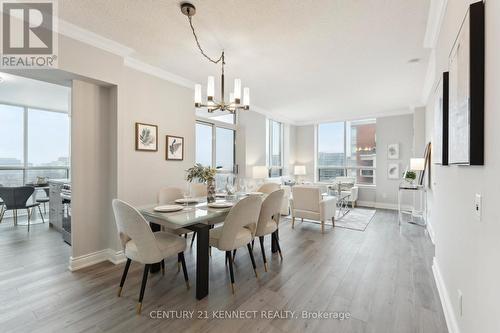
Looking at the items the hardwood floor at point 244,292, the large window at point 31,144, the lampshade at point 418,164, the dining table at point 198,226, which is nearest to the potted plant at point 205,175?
the dining table at point 198,226

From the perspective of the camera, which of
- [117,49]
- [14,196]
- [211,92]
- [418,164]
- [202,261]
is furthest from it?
[418,164]

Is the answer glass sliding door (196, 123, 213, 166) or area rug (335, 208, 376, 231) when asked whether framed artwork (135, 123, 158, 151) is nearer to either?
glass sliding door (196, 123, 213, 166)

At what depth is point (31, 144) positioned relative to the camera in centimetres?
561

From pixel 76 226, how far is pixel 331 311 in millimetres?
3089

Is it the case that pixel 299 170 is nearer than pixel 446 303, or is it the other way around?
pixel 446 303

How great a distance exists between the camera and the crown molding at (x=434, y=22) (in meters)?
2.12

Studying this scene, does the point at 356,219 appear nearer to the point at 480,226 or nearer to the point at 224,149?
the point at 224,149

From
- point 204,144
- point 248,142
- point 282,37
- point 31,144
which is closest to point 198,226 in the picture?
point 282,37

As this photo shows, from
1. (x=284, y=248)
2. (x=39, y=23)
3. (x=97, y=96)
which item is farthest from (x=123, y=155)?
(x=284, y=248)

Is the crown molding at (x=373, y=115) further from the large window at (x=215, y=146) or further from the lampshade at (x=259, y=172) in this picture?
the large window at (x=215, y=146)

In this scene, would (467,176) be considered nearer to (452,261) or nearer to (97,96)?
(452,261)

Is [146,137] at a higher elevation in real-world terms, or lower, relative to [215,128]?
lower

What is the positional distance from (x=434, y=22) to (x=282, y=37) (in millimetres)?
1595

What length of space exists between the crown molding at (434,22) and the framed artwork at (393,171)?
452 centimetres
